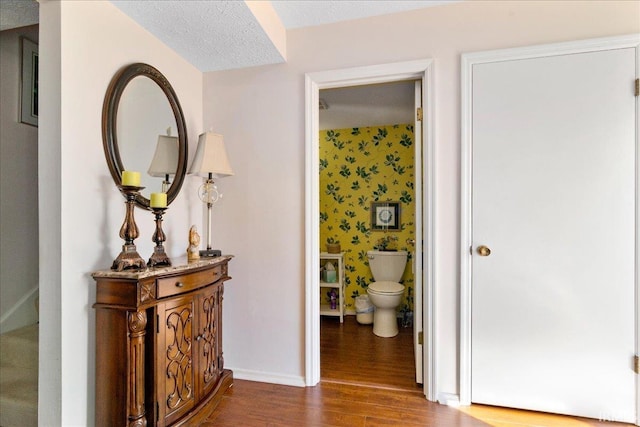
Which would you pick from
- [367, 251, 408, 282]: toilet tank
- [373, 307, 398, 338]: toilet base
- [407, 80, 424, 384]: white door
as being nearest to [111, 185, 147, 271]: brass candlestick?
[407, 80, 424, 384]: white door

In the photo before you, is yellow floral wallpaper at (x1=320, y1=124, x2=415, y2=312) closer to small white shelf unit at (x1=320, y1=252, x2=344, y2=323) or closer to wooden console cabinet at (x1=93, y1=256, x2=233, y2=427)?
small white shelf unit at (x1=320, y1=252, x2=344, y2=323)

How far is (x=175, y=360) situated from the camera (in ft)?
5.16

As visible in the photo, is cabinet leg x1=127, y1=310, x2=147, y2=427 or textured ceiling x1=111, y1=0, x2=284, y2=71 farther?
textured ceiling x1=111, y1=0, x2=284, y2=71

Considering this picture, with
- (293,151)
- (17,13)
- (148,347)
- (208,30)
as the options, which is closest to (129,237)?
(148,347)

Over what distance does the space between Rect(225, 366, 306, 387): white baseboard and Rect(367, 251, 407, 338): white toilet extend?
1.21 metres

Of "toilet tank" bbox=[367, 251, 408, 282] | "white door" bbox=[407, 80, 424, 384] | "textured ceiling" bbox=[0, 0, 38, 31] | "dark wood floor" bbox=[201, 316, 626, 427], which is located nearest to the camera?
"textured ceiling" bbox=[0, 0, 38, 31]

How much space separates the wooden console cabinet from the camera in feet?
4.52

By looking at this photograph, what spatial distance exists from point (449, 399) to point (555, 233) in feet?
3.87

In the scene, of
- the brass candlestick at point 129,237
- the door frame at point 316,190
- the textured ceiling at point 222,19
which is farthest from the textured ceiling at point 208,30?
the brass candlestick at point 129,237

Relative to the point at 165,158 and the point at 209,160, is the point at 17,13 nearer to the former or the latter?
the point at 165,158

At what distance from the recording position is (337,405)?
6.17ft

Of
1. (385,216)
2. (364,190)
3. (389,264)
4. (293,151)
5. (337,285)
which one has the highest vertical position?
(293,151)

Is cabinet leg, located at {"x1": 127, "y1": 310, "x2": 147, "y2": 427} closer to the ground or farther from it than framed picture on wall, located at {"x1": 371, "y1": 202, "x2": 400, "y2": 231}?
closer to the ground

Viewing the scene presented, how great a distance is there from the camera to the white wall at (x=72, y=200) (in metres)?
1.36
